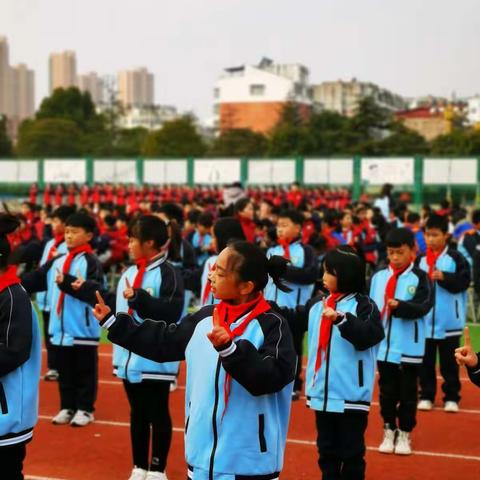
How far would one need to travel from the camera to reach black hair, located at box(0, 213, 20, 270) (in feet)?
14.0

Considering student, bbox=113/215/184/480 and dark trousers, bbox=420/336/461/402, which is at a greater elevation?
student, bbox=113/215/184/480

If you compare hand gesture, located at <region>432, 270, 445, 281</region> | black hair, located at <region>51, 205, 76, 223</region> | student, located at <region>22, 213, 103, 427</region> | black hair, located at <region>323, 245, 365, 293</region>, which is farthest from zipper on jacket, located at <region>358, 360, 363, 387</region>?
black hair, located at <region>51, 205, 76, 223</region>

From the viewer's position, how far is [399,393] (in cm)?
683

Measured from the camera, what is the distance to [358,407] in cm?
538

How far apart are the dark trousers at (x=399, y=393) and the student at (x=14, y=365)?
322cm

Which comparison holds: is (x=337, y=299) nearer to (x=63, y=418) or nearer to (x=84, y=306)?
(x=84, y=306)

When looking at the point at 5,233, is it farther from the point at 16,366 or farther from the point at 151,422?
the point at 151,422

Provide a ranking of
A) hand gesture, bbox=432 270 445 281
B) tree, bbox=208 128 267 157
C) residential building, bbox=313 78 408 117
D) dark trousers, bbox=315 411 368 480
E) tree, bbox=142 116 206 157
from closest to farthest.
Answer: dark trousers, bbox=315 411 368 480, hand gesture, bbox=432 270 445 281, tree, bbox=208 128 267 157, tree, bbox=142 116 206 157, residential building, bbox=313 78 408 117

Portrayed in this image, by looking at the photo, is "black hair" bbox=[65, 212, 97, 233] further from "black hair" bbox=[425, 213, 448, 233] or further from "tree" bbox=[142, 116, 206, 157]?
"tree" bbox=[142, 116, 206, 157]

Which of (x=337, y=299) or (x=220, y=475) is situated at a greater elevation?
(x=337, y=299)

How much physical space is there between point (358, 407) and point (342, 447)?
258mm

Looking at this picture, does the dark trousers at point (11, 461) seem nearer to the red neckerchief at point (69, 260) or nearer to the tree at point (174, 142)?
the red neckerchief at point (69, 260)

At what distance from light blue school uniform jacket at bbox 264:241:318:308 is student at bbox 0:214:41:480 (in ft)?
13.4

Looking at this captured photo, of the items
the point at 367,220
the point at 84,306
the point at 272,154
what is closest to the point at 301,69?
the point at 272,154
